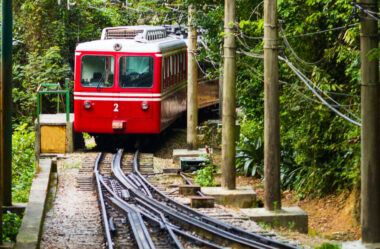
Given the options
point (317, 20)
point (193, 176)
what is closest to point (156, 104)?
point (193, 176)

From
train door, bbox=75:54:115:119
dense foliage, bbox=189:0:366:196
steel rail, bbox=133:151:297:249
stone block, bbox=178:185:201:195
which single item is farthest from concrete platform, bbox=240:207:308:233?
train door, bbox=75:54:115:119

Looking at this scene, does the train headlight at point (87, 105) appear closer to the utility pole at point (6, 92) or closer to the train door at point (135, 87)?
the train door at point (135, 87)

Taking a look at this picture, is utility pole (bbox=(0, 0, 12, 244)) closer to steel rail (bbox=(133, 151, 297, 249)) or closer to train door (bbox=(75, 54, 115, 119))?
steel rail (bbox=(133, 151, 297, 249))

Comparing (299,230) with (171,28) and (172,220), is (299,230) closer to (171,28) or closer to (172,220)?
(172,220)

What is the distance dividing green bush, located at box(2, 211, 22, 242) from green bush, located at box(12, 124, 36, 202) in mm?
2374

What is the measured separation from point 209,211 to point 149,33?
28.2 ft

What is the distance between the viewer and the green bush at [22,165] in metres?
13.5

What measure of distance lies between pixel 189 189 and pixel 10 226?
431 centimetres

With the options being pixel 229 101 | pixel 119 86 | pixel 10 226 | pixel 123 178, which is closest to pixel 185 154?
pixel 119 86

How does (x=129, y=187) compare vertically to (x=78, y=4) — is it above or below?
below

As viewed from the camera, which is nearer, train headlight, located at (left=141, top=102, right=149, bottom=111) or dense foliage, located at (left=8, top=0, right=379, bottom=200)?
dense foliage, located at (left=8, top=0, right=379, bottom=200)

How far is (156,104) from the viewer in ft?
59.9

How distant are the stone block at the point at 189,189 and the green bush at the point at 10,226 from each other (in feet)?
12.1

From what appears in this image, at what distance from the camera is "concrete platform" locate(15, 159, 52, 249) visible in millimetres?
8539
